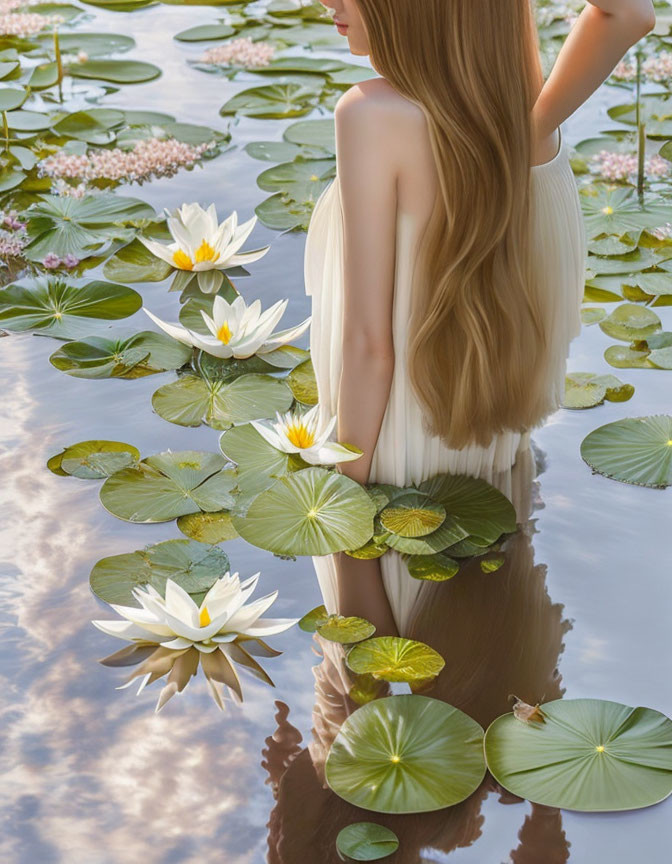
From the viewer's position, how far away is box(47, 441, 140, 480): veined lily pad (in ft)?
5.32

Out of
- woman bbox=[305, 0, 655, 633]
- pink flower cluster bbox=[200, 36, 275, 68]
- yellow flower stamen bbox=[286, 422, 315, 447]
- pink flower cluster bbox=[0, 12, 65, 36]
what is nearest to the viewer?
woman bbox=[305, 0, 655, 633]

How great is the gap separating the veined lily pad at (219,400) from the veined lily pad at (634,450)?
1.70 feet

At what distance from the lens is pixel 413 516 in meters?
1.52

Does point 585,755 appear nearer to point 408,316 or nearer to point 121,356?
point 408,316

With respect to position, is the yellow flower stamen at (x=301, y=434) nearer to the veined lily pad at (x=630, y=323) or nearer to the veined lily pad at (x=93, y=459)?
the veined lily pad at (x=93, y=459)

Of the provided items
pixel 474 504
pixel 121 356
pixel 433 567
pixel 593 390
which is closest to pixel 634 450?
pixel 593 390

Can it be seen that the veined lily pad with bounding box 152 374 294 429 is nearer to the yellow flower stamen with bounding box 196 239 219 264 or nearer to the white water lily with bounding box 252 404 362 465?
the white water lily with bounding box 252 404 362 465

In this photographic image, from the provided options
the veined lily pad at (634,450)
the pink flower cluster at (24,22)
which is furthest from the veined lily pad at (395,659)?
the pink flower cluster at (24,22)

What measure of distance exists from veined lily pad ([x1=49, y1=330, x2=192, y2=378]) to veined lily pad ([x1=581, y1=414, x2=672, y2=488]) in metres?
0.75

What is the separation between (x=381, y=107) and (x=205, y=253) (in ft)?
2.83

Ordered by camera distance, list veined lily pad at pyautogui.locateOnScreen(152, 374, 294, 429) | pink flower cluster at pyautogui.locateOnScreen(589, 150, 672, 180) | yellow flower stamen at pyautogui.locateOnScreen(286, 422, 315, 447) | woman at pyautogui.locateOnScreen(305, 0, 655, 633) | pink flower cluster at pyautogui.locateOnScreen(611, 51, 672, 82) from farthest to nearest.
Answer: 1. pink flower cluster at pyautogui.locateOnScreen(611, 51, 672, 82)
2. pink flower cluster at pyautogui.locateOnScreen(589, 150, 672, 180)
3. veined lily pad at pyautogui.locateOnScreen(152, 374, 294, 429)
4. yellow flower stamen at pyautogui.locateOnScreen(286, 422, 315, 447)
5. woman at pyautogui.locateOnScreen(305, 0, 655, 633)

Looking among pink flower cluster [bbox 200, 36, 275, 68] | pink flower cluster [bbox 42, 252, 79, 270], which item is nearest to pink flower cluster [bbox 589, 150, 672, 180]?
pink flower cluster [bbox 200, 36, 275, 68]

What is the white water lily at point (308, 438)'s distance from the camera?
1.55 meters

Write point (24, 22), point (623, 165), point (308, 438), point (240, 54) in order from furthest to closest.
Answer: point (24, 22) → point (240, 54) → point (623, 165) → point (308, 438)
